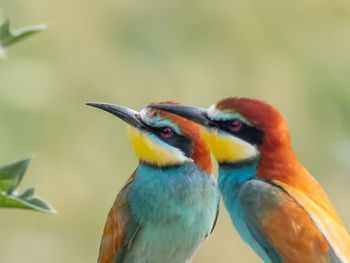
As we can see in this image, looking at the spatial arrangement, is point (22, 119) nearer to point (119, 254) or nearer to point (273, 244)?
point (119, 254)

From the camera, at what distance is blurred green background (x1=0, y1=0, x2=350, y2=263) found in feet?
12.8

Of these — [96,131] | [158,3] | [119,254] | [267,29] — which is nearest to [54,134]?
[96,131]

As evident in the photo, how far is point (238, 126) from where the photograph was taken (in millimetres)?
1745

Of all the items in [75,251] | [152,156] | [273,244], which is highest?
[152,156]

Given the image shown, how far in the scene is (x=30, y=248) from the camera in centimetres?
378

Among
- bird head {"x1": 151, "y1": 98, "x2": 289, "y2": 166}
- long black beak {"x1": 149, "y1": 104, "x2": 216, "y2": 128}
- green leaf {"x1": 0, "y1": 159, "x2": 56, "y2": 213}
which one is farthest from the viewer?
bird head {"x1": 151, "y1": 98, "x2": 289, "y2": 166}

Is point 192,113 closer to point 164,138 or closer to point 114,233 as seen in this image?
point 164,138

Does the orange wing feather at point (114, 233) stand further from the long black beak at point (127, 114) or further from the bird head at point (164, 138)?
the long black beak at point (127, 114)

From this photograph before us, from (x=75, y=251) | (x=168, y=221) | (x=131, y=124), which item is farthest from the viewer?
(x=75, y=251)

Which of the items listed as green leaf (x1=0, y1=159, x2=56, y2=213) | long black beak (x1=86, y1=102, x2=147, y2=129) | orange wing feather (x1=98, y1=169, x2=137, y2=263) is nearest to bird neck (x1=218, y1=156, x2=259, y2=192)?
long black beak (x1=86, y1=102, x2=147, y2=129)

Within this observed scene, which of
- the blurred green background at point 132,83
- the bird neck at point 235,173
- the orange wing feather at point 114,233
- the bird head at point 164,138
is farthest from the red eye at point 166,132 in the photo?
the blurred green background at point 132,83

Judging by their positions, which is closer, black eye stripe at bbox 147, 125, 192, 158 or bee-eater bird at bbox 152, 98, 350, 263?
bee-eater bird at bbox 152, 98, 350, 263

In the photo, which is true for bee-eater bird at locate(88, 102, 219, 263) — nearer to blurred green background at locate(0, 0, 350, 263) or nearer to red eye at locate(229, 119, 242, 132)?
red eye at locate(229, 119, 242, 132)

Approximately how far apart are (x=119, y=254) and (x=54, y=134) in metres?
2.17
